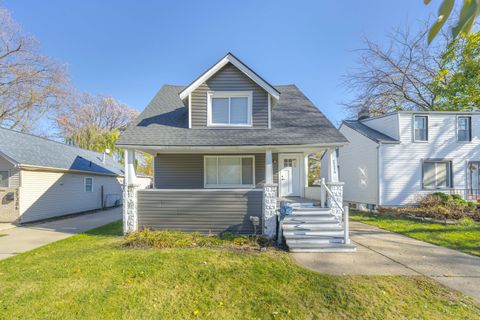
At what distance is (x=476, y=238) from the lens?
7.58 metres

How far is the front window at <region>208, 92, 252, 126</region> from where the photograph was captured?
9.13m

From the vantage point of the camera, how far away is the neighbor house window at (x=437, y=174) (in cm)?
1344

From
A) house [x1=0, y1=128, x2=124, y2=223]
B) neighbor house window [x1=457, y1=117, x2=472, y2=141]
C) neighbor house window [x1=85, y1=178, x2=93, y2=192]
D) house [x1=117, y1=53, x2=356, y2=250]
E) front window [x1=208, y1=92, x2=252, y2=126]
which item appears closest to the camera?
house [x1=117, y1=53, x2=356, y2=250]

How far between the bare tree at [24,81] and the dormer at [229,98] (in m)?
18.2

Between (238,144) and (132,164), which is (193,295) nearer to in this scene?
(238,144)

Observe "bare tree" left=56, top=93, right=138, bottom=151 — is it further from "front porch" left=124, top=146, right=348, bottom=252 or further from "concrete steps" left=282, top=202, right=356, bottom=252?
"concrete steps" left=282, top=202, right=356, bottom=252

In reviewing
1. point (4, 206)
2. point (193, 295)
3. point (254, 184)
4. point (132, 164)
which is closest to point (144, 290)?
point (193, 295)

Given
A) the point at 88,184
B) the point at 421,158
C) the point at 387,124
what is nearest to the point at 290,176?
the point at 387,124

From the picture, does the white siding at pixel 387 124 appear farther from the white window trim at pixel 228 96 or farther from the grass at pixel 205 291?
the grass at pixel 205 291

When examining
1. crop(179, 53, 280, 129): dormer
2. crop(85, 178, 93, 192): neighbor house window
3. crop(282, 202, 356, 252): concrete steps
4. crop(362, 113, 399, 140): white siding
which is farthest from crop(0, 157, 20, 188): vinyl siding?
crop(362, 113, 399, 140): white siding

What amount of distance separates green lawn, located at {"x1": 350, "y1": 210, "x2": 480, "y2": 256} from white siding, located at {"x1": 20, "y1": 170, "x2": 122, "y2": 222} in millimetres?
15131

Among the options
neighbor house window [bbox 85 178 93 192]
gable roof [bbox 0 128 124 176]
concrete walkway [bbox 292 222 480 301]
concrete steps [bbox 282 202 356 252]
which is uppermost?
gable roof [bbox 0 128 124 176]

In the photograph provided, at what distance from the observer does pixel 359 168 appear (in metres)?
14.8

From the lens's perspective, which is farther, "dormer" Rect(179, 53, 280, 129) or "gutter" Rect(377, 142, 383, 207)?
"gutter" Rect(377, 142, 383, 207)
